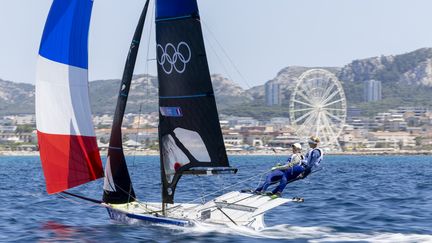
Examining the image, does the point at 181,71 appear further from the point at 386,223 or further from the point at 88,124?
the point at 386,223

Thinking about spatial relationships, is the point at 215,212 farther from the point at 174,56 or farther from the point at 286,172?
the point at 174,56

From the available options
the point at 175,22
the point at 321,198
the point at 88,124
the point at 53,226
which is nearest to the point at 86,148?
the point at 88,124

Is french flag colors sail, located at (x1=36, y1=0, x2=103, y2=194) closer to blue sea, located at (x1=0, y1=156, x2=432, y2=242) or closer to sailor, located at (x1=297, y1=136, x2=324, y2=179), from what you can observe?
blue sea, located at (x1=0, y1=156, x2=432, y2=242)

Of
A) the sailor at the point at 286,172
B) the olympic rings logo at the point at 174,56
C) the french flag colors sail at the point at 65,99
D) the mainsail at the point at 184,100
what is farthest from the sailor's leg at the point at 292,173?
the french flag colors sail at the point at 65,99

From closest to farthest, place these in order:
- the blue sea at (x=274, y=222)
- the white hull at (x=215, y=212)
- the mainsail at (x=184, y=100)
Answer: the blue sea at (x=274, y=222) → the white hull at (x=215, y=212) → the mainsail at (x=184, y=100)

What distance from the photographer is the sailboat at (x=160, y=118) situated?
20.2 metres

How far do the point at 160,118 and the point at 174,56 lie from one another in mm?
1482

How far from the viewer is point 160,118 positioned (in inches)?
813

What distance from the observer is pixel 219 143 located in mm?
20453

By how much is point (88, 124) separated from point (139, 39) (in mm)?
2407

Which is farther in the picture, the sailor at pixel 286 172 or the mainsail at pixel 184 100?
the sailor at pixel 286 172

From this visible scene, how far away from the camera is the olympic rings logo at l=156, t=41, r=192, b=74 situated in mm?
20219

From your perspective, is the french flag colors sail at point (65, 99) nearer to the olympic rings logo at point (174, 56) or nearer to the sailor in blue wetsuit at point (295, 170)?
the olympic rings logo at point (174, 56)

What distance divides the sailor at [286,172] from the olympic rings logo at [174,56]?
10.6 ft
